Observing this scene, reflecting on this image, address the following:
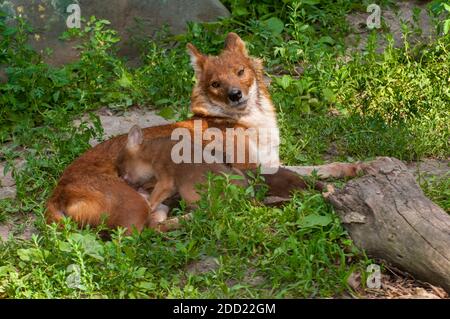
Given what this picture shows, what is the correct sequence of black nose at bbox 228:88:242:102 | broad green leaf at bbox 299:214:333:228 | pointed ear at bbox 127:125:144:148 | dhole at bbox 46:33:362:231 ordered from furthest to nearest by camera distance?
black nose at bbox 228:88:242:102
pointed ear at bbox 127:125:144:148
dhole at bbox 46:33:362:231
broad green leaf at bbox 299:214:333:228

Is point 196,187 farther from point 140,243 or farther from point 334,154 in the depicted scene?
point 334,154

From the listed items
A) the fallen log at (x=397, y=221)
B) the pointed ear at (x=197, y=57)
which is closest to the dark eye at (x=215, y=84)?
the pointed ear at (x=197, y=57)

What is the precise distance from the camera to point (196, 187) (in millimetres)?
6547

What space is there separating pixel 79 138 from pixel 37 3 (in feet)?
8.15

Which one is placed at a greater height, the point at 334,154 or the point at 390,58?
the point at 390,58

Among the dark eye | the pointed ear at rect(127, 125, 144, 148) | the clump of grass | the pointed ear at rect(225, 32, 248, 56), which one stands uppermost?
the pointed ear at rect(225, 32, 248, 56)

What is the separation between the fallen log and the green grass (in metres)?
0.16

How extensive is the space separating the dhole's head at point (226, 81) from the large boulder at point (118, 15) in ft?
8.26

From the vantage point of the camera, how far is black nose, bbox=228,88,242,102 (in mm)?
7711

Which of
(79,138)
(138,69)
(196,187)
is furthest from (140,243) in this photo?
(138,69)

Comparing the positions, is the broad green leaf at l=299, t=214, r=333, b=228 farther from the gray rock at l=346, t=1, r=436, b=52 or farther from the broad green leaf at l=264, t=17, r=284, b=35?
the broad green leaf at l=264, t=17, r=284, b=35

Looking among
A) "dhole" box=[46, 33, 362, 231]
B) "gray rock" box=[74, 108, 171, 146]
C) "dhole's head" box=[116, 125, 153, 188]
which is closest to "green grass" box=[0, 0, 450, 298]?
"gray rock" box=[74, 108, 171, 146]

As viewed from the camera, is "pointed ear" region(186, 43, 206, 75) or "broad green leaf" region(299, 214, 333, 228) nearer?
"broad green leaf" region(299, 214, 333, 228)
